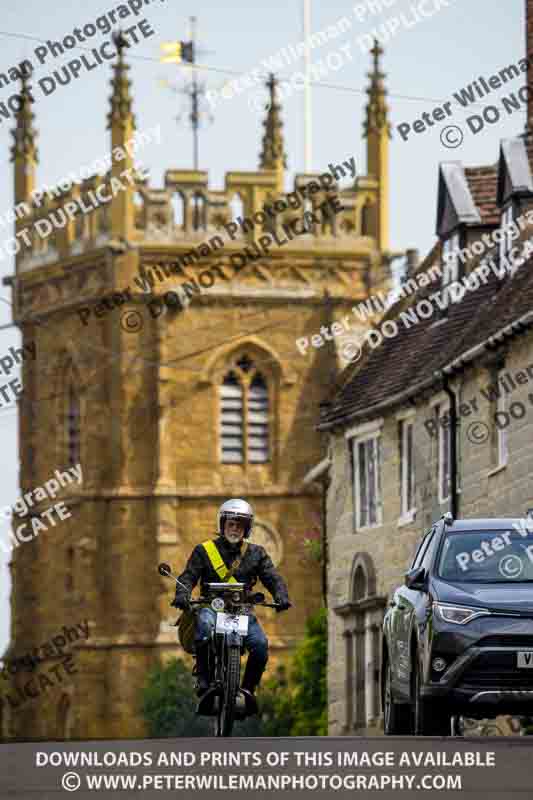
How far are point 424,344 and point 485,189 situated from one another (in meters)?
2.48

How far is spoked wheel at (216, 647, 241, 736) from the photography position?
63.4 feet

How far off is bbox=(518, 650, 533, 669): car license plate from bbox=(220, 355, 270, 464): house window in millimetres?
64565

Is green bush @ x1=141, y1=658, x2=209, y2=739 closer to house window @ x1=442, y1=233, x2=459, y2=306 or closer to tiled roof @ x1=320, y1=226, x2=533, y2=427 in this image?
tiled roof @ x1=320, y1=226, x2=533, y2=427

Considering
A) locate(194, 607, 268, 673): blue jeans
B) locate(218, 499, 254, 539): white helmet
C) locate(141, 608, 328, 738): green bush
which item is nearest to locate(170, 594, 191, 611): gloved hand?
locate(194, 607, 268, 673): blue jeans

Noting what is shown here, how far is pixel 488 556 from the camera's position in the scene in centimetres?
2053

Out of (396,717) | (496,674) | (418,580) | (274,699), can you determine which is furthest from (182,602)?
(274,699)

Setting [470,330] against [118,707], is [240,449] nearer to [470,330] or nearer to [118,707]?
[118,707]

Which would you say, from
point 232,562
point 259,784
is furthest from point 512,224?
point 259,784

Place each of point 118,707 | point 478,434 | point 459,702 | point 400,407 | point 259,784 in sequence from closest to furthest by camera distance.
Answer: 1. point 259,784
2. point 459,702
3. point 478,434
4. point 400,407
5. point 118,707

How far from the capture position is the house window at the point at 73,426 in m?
85.6

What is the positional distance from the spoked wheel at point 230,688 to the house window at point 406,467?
21.3 m

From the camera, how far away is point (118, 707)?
8325 cm

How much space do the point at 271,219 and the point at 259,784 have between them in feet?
232

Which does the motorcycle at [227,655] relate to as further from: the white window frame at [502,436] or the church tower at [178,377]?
the church tower at [178,377]
